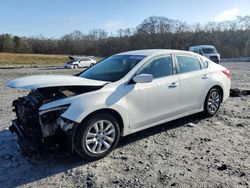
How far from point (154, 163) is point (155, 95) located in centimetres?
130

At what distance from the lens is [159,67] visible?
5414 mm

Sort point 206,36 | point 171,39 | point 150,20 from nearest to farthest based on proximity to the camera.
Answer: point 206,36 → point 171,39 → point 150,20

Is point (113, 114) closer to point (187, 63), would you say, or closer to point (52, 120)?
point (52, 120)

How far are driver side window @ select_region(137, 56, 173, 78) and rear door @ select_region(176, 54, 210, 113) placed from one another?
0.26 m

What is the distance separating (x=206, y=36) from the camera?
226ft

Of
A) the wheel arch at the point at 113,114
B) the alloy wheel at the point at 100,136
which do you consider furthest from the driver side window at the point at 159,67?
the alloy wheel at the point at 100,136

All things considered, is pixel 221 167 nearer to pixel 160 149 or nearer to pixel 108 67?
pixel 160 149

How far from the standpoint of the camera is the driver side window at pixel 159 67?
5.21 m

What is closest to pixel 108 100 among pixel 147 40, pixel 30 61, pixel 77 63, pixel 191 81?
pixel 191 81

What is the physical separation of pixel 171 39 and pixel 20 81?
71.4 meters

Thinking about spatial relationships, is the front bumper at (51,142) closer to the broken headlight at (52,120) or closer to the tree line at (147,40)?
the broken headlight at (52,120)

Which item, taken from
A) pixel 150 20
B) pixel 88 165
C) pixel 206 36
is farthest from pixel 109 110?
pixel 150 20

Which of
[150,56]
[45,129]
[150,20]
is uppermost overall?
[150,20]

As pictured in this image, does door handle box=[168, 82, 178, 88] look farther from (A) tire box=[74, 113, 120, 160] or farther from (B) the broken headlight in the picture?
(B) the broken headlight
